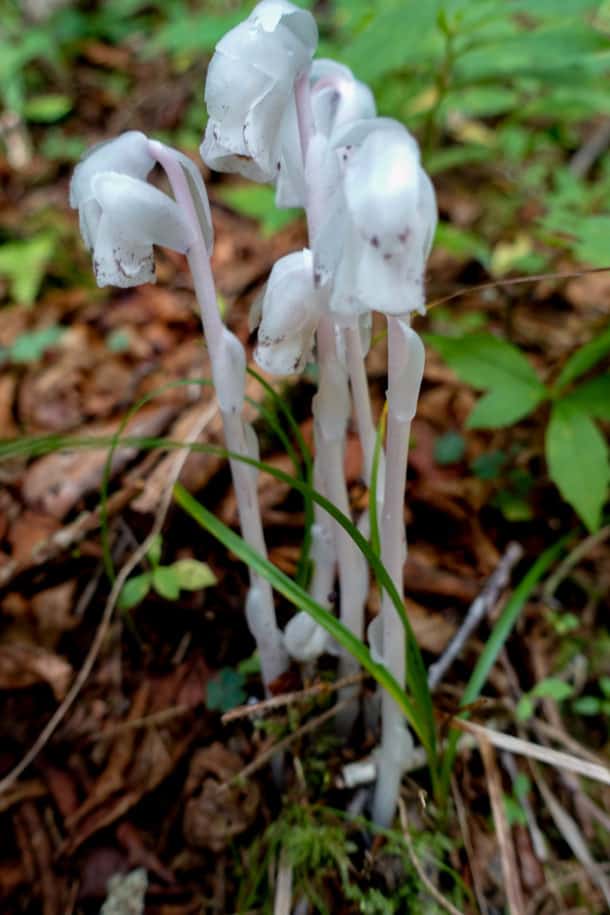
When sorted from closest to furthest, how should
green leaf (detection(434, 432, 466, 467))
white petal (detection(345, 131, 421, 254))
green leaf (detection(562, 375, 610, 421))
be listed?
white petal (detection(345, 131, 421, 254)) → green leaf (detection(562, 375, 610, 421)) → green leaf (detection(434, 432, 466, 467))

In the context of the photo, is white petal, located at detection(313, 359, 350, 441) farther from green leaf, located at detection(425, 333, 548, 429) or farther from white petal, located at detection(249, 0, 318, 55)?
green leaf, located at detection(425, 333, 548, 429)

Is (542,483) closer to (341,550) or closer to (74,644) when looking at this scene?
(341,550)

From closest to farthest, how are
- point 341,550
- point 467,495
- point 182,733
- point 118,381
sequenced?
point 341,550, point 182,733, point 467,495, point 118,381

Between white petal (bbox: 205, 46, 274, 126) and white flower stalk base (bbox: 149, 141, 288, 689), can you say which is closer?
white petal (bbox: 205, 46, 274, 126)

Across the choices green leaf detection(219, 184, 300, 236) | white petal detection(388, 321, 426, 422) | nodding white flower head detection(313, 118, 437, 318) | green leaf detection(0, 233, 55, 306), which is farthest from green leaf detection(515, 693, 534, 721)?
green leaf detection(0, 233, 55, 306)

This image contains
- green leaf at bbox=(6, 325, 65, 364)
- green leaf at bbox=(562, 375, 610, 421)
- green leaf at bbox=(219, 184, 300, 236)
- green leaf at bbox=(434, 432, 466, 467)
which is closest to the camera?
green leaf at bbox=(562, 375, 610, 421)

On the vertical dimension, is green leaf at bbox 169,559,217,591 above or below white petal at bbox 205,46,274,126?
below

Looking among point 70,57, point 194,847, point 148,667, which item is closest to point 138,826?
point 194,847
